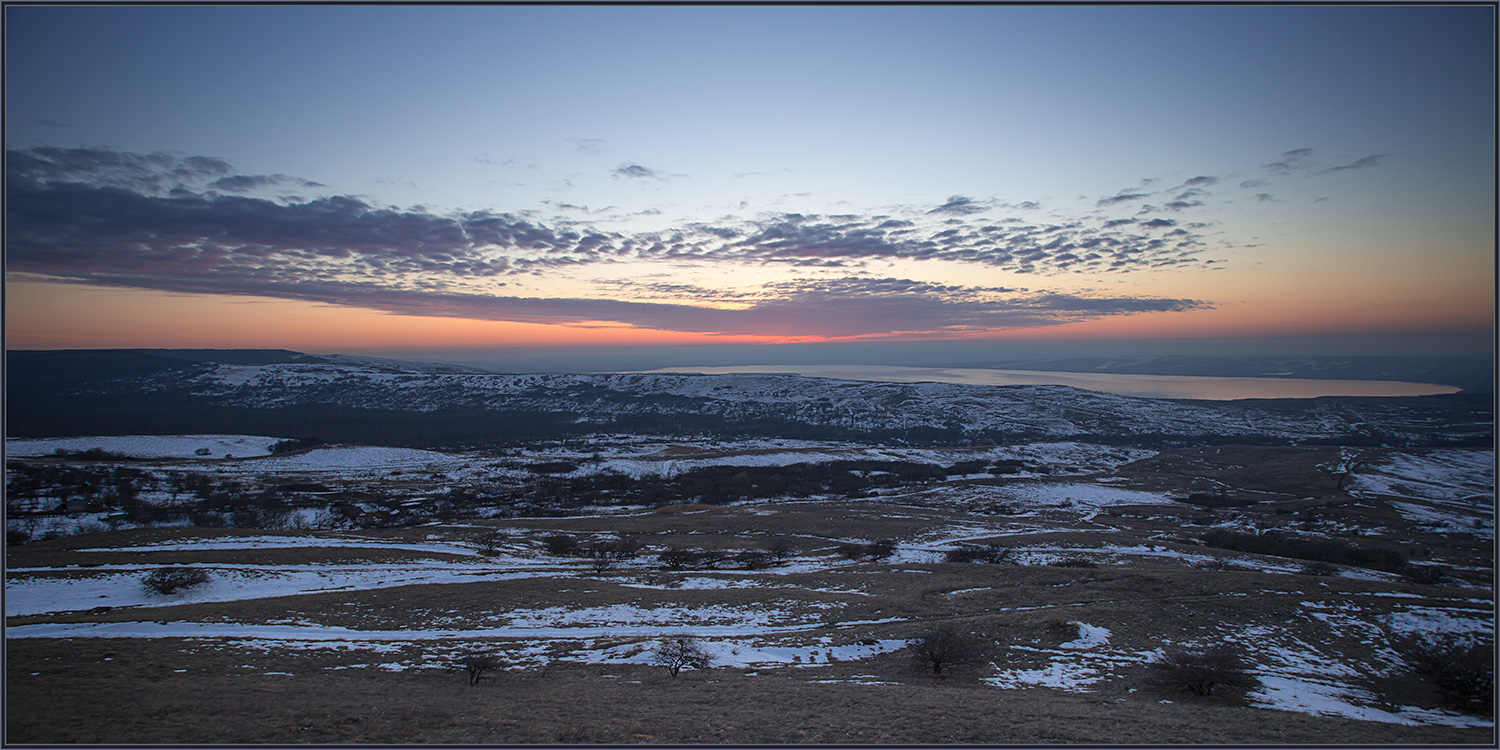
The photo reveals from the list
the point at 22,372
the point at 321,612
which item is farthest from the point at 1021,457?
the point at 22,372

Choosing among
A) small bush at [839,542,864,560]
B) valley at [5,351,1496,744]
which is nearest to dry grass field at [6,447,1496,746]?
valley at [5,351,1496,744]

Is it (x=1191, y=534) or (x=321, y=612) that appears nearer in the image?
(x=321, y=612)

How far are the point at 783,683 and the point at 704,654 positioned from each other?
2.78m

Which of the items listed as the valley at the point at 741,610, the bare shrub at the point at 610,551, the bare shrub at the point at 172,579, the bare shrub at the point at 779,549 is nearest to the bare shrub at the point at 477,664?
the valley at the point at 741,610

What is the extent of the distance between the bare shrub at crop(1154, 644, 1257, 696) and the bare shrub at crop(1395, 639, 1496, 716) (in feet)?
10.9

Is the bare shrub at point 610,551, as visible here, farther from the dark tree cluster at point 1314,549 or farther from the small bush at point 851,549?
the dark tree cluster at point 1314,549

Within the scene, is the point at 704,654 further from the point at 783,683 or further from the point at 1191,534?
the point at 1191,534

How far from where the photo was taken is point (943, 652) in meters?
13.1

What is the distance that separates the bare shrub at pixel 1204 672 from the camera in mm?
12031

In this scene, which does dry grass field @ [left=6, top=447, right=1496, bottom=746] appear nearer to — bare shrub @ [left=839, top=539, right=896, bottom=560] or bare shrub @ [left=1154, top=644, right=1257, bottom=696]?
bare shrub @ [left=1154, top=644, right=1257, bottom=696]

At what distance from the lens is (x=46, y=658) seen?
12.1 meters

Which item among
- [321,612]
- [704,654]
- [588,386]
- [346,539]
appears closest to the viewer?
[704,654]

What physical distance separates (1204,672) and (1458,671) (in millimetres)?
5620

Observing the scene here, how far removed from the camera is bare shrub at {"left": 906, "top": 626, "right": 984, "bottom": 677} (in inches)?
517
